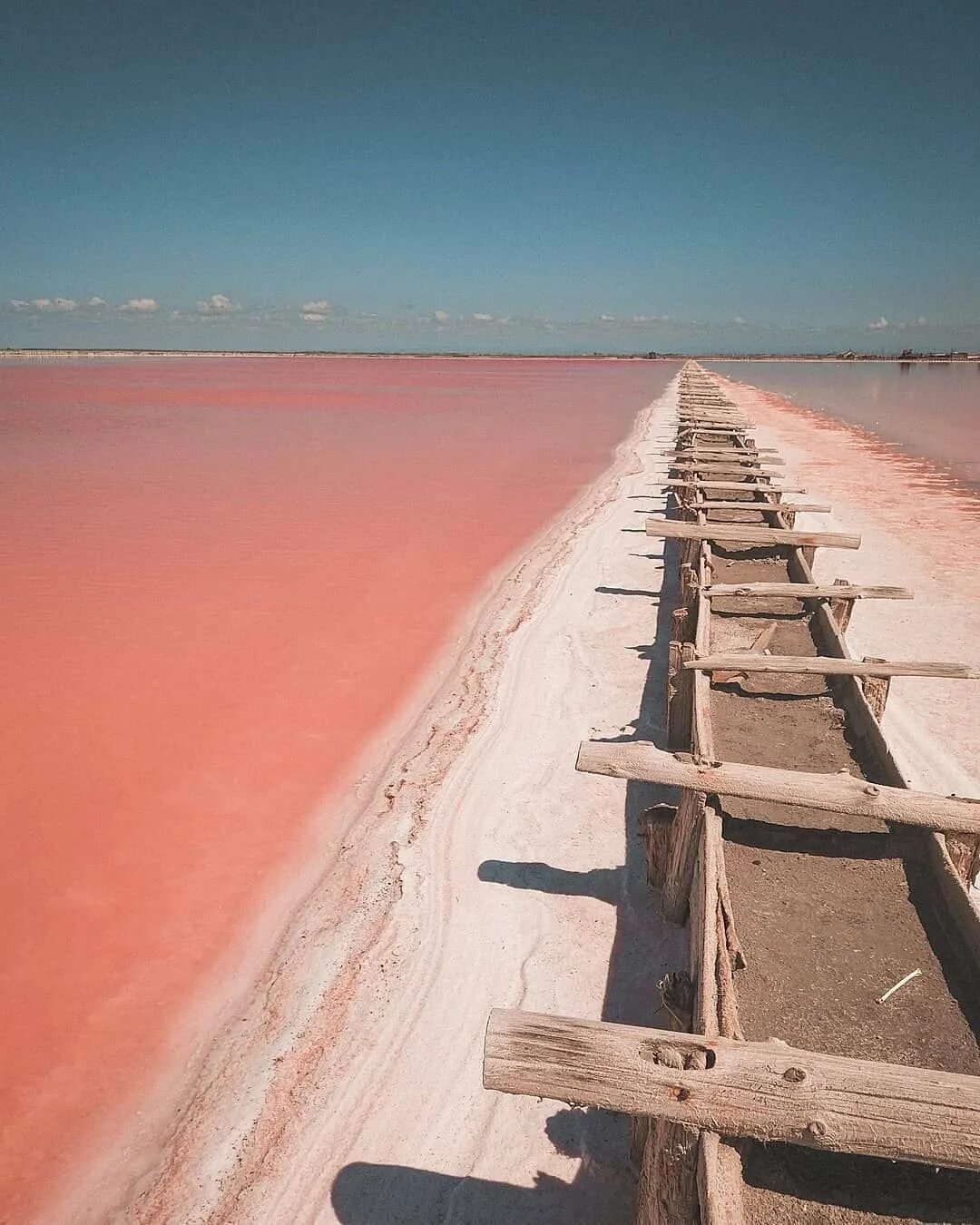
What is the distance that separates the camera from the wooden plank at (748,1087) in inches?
72.8

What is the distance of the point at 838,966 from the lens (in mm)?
2975

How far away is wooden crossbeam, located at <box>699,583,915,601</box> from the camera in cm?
616

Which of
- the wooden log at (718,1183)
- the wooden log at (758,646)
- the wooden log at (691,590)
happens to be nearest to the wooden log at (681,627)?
the wooden log at (691,590)

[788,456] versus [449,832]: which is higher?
[788,456]

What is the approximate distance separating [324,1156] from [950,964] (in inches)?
101

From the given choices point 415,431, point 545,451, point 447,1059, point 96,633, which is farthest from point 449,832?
point 415,431

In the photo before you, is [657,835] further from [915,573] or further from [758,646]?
[915,573]

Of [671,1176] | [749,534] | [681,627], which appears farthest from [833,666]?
[749,534]

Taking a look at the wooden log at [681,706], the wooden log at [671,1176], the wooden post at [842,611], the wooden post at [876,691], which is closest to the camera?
the wooden log at [671,1176]

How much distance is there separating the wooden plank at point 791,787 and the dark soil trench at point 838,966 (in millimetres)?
358

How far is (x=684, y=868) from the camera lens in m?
3.51

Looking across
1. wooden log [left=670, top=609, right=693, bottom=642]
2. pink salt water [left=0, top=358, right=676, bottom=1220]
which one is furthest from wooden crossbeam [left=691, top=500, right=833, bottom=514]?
wooden log [left=670, top=609, right=693, bottom=642]

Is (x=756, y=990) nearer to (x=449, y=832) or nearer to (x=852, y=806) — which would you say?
(x=852, y=806)

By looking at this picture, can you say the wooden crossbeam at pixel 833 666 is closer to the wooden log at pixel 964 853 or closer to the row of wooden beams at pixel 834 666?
the row of wooden beams at pixel 834 666
